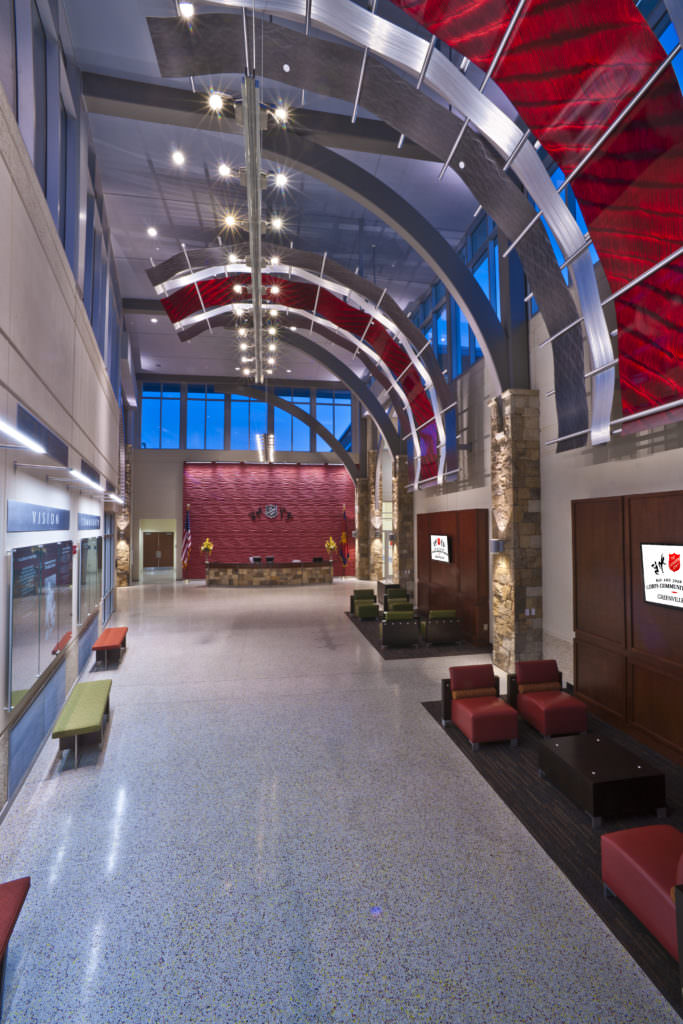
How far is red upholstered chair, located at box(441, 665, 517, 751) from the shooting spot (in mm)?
5762

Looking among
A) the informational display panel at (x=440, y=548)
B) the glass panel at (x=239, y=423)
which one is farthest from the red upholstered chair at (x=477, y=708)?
the glass panel at (x=239, y=423)

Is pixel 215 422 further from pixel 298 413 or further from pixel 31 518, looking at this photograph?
pixel 31 518

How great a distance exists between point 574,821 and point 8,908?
165 inches

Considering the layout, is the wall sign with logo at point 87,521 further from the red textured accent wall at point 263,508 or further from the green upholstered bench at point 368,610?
the red textured accent wall at point 263,508

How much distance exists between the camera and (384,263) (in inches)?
515

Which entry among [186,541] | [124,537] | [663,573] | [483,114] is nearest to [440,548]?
[663,573]

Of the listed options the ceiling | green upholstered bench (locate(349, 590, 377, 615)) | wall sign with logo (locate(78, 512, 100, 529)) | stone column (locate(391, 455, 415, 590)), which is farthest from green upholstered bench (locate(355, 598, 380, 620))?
the ceiling

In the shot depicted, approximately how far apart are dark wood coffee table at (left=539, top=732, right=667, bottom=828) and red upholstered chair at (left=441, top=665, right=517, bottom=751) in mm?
942

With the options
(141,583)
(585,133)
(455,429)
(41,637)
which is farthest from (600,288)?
(141,583)

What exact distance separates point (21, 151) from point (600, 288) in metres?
6.99

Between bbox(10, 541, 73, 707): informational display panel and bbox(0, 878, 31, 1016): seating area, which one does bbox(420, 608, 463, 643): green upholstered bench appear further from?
bbox(0, 878, 31, 1016): seating area

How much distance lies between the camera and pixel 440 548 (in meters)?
12.6

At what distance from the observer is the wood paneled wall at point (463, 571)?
10672 mm

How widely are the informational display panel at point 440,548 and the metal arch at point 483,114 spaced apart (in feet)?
19.8
